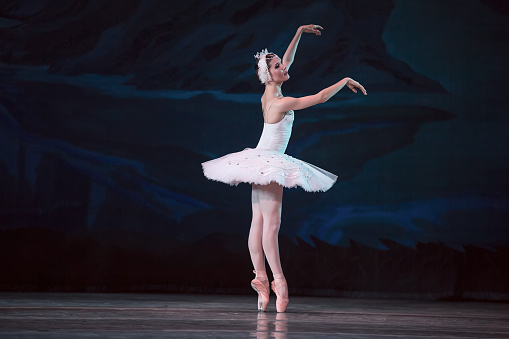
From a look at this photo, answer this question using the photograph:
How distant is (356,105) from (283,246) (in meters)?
1.22

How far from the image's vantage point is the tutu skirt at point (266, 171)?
4074mm

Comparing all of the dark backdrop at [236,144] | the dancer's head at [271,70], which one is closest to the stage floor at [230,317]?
the dark backdrop at [236,144]

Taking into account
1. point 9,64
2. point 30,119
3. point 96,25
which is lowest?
point 30,119

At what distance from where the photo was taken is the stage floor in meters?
3.10

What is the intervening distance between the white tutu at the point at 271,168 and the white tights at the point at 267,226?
15 centimetres

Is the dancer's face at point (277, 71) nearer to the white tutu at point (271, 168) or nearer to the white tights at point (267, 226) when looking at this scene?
the white tutu at point (271, 168)

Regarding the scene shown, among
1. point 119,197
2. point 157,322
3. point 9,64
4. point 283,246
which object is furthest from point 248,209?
point 157,322

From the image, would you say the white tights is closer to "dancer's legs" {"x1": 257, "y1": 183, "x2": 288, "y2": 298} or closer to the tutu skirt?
"dancer's legs" {"x1": 257, "y1": 183, "x2": 288, "y2": 298}

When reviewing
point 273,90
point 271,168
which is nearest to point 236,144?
point 273,90

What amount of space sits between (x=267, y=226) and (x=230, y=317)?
60 cm

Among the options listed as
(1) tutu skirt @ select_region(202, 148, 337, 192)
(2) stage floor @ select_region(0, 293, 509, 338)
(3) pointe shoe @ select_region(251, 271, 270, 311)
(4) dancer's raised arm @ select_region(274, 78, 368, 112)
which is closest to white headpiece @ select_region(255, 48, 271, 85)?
(4) dancer's raised arm @ select_region(274, 78, 368, 112)

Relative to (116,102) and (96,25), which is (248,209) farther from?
(96,25)

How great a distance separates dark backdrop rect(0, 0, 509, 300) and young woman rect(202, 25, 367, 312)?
1.58m

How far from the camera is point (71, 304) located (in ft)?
14.8
